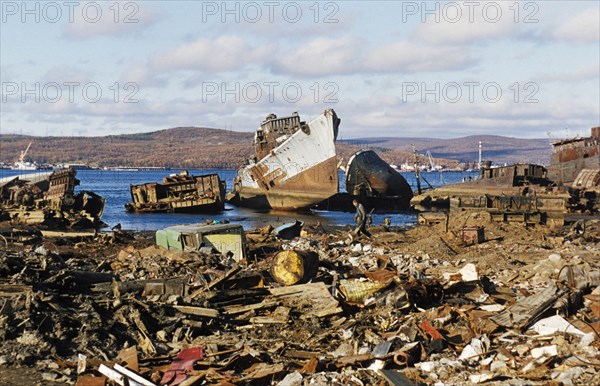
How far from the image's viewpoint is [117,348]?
9.65 m

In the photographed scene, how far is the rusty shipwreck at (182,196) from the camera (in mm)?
45469

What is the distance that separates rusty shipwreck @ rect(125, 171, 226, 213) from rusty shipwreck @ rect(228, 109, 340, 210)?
4.31 meters

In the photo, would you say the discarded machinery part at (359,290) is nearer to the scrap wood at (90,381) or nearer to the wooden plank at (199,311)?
the wooden plank at (199,311)

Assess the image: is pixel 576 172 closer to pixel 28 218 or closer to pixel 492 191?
pixel 492 191

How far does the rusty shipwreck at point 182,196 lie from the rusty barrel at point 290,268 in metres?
32.5

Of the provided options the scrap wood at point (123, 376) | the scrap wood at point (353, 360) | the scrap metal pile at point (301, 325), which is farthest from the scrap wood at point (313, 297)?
the scrap wood at point (123, 376)

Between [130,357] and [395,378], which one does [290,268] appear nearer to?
[130,357]

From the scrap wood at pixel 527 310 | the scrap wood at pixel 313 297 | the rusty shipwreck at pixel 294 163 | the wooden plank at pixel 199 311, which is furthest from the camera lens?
the rusty shipwreck at pixel 294 163

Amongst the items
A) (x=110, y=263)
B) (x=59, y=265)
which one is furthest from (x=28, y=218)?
(x=59, y=265)

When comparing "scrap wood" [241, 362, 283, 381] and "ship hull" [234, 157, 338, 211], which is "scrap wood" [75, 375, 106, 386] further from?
"ship hull" [234, 157, 338, 211]

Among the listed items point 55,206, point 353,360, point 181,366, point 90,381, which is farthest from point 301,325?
point 55,206

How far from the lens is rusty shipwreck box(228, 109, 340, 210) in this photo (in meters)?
46.4

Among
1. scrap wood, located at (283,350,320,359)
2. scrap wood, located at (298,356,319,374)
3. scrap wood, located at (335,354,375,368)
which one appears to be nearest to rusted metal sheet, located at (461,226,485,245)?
scrap wood, located at (283,350,320,359)

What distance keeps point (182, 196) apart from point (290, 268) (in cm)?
3422
